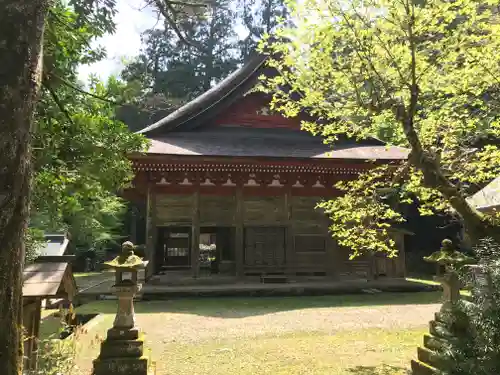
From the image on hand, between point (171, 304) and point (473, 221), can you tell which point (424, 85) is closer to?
point (473, 221)

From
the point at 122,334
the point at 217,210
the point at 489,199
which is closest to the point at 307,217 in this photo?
the point at 217,210

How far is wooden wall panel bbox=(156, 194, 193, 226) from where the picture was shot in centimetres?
1177

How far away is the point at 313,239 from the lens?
12.4 m

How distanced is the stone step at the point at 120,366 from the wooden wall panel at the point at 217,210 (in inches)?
296

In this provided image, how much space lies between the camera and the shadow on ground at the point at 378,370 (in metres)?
4.73

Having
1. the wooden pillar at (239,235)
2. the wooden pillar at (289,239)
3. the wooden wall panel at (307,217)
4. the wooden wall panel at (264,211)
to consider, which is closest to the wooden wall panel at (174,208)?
the wooden pillar at (239,235)

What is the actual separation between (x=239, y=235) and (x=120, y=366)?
7636mm

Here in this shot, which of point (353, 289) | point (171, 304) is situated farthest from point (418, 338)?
point (171, 304)

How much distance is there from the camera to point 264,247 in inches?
482

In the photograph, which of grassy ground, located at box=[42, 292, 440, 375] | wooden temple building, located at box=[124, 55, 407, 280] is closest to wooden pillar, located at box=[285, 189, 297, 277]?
wooden temple building, located at box=[124, 55, 407, 280]

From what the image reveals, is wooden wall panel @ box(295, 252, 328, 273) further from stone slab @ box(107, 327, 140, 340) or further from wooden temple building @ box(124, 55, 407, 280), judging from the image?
stone slab @ box(107, 327, 140, 340)

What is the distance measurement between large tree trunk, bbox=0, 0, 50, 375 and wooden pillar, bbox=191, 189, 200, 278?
9.62 metres

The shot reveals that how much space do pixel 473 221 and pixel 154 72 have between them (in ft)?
118

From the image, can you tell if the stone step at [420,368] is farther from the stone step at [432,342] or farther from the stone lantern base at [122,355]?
the stone lantern base at [122,355]
